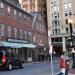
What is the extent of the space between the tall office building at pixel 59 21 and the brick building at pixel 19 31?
90.7 feet

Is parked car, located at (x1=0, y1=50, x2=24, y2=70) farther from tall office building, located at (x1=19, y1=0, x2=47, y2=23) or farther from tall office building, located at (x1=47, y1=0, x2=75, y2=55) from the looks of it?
tall office building, located at (x1=19, y1=0, x2=47, y2=23)

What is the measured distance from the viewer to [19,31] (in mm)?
56531

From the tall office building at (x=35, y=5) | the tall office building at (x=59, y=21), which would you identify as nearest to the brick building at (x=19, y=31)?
the tall office building at (x=59, y=21)

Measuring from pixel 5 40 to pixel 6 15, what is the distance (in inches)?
162

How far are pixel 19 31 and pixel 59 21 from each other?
50.1 m

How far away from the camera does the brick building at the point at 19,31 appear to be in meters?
48.8

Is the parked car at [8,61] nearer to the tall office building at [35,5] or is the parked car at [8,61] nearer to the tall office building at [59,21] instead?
the tall office building at [59,21]

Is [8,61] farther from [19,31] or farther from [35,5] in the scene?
[35,5]

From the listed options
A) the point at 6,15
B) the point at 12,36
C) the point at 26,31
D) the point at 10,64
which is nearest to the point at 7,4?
the point at 6,15

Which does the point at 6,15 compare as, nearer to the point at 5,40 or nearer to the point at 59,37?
the point at 5,40

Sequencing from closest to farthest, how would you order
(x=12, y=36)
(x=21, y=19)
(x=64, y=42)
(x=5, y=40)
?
1. (x=5, y=40)
2. (x=12, y=36)
3. (x=21, y=19)
4. (x=64, y=42)

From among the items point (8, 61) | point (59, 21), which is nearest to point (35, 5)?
point (59, 21)

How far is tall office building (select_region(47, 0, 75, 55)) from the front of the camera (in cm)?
10300

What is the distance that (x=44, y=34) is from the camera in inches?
3054
